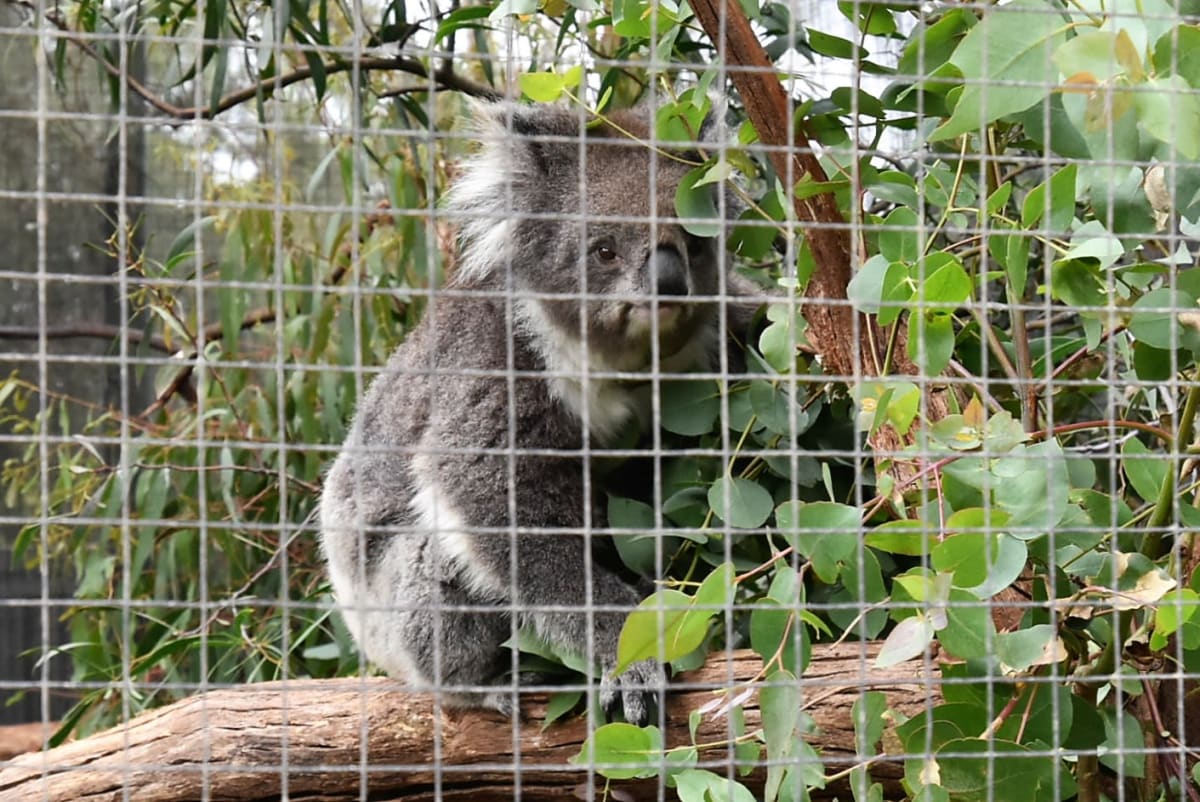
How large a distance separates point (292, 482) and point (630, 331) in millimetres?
1530

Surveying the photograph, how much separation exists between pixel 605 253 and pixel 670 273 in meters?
0.13

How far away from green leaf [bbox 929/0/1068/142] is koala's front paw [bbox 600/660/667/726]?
1058mm

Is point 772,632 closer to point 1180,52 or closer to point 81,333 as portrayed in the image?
point 1180,52

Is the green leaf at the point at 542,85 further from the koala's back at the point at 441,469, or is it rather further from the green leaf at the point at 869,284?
the koala's back at the point at 441,469

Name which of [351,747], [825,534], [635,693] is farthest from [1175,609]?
[351,747]

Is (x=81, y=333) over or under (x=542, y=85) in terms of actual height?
under

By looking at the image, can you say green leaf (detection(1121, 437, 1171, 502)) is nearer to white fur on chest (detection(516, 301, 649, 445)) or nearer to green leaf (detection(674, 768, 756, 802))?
green leaf (detection(674, 768, 756, 802))

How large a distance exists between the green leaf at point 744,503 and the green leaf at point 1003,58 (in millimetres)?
663

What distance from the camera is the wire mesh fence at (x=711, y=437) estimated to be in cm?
138

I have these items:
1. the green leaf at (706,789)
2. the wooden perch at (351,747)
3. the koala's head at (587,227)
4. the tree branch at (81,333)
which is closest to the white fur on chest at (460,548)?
the wooden perch at (351,747)

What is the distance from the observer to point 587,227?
209 cm

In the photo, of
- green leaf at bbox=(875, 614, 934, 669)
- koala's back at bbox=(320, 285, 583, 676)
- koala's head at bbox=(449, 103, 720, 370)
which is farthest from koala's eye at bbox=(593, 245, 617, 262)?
green leaf at bbox=(875, 614, 934, 669)

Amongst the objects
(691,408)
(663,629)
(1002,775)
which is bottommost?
(1002,775)

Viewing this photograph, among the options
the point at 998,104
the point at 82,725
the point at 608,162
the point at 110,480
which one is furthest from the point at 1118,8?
the point at 82,725
